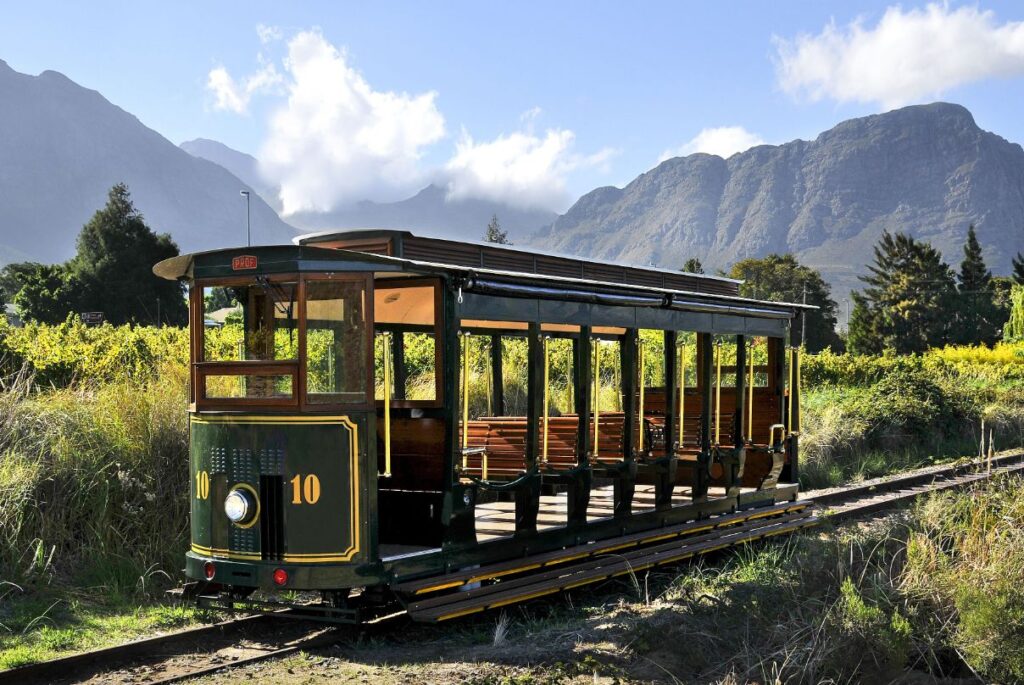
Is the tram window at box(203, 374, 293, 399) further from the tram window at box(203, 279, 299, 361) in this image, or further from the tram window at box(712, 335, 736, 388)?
the tram window at box(712, 335, 736, 388)

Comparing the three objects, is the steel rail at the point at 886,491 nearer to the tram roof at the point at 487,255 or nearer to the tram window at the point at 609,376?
the tram window at the point at 609,376

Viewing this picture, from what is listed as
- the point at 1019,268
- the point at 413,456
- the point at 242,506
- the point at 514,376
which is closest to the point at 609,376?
the point at 514,376

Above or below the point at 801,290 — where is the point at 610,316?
below

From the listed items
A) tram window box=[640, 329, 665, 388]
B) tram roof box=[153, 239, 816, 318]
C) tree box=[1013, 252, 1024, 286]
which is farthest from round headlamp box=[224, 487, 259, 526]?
tree box=[1013, 252, 1024, 286]

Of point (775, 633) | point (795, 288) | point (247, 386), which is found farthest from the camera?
point (795, 288)

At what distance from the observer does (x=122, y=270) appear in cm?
5422

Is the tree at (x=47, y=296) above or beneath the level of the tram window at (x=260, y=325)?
above

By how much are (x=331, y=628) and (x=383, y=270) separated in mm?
2768

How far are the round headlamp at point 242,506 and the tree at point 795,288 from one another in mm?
63095

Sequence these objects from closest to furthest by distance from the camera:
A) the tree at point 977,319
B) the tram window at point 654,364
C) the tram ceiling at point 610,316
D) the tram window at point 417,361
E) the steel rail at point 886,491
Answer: the tram ceiling at point 610,316, the tram window at point 417,361, the steel rail at point 886,491, the tram window at point 654,364, the tree at point 977,319

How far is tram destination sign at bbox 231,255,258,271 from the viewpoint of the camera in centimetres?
748

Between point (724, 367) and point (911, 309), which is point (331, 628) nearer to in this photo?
point (724, 367)

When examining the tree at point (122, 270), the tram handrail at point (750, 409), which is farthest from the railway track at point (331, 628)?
the tree at point (122, 270)

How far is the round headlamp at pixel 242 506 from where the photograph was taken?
7.33 m
